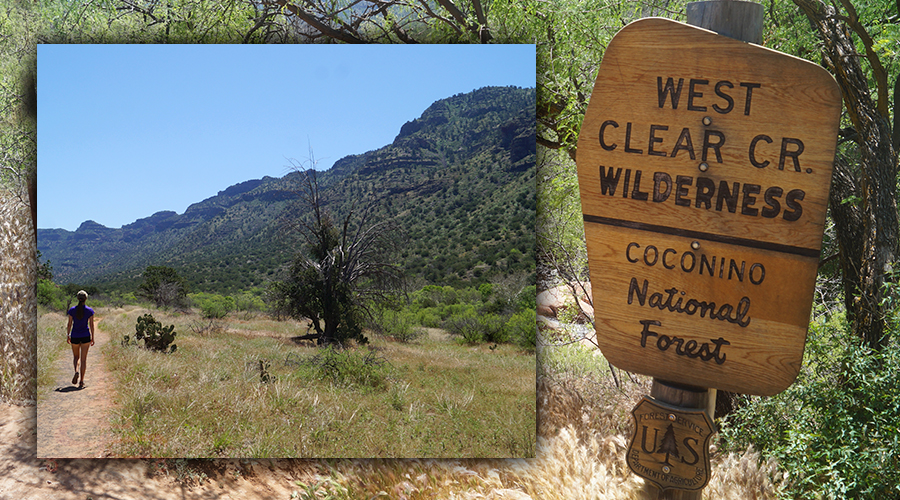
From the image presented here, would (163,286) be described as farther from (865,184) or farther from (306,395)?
(865,184)

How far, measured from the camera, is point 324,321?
4707 millimetres

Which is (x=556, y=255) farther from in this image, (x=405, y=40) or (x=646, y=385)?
(x=405, y=40)

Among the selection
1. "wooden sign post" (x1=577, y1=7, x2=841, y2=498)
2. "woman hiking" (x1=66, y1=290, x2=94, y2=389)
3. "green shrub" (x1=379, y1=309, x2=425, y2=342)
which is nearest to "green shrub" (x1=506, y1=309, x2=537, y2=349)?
"green shrub" (x1=379, y1=309, x2=425, y2=342)

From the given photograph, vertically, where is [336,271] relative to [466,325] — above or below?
above

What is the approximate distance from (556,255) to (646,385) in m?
1.43

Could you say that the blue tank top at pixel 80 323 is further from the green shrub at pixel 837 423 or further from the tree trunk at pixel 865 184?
the tree trunk at pixel 865 184

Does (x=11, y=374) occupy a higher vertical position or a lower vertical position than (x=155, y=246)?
lower

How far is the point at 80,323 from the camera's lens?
177 inches

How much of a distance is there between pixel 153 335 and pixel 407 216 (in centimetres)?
251

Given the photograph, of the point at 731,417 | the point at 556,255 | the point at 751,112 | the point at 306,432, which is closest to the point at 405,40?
the point at 556,255

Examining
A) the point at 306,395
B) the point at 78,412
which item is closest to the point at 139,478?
the point at 78,412

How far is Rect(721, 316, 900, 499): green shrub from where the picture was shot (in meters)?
3.15

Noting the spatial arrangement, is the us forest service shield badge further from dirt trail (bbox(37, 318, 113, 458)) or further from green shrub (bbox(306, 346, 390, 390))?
dirt trail (bbox(37, 318, 113, 458))

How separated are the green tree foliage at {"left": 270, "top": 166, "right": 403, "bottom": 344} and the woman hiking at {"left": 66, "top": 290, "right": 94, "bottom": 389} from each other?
153 centimetres
